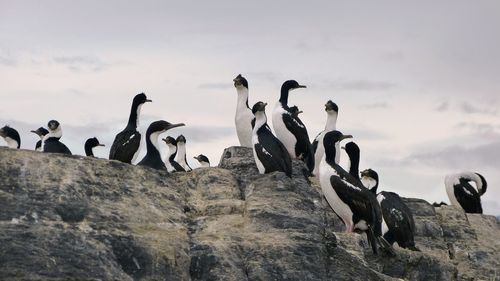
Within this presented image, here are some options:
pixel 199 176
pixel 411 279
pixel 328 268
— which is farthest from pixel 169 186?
pixel 411 279

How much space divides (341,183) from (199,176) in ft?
8.01

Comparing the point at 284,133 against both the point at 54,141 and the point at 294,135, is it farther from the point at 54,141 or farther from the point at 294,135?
the point at 54,141

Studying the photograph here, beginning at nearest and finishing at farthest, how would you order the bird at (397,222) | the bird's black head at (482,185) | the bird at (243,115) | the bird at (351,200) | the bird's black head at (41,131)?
the bird at (351,200) → the bird at (397,222) → the bird at (243,115) → the bird's black head at (482,185) → the bird's black head at (41,131)

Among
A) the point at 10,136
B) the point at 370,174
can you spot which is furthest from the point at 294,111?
the point at 10,136

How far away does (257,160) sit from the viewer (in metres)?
16.6

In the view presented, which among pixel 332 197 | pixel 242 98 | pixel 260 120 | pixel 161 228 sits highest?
pixel 242 98

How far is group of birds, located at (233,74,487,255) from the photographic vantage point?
49.2ft

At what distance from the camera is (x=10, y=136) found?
1002 inches

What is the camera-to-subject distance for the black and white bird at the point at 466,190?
25.0 m

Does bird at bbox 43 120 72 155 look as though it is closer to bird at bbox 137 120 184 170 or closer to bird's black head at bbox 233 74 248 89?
bird at bbox 137 120 184 170

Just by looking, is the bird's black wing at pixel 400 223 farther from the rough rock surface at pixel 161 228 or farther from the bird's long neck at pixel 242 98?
the bird's long neck at pixel 242 98

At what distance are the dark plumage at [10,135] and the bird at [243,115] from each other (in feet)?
24.2

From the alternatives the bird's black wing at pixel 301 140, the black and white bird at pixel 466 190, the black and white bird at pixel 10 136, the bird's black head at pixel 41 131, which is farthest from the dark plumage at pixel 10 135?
the black and white bird at pixel 466 190

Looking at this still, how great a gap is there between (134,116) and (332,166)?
6.18 meters
